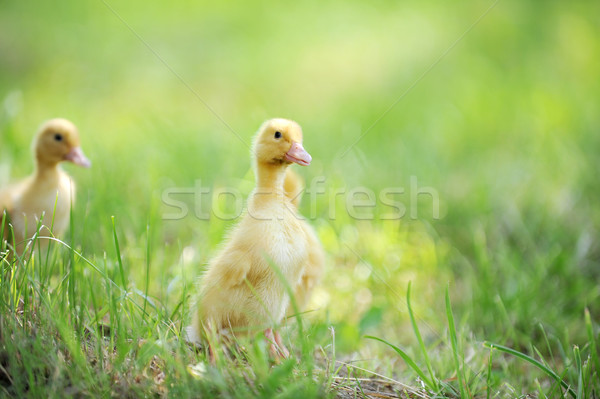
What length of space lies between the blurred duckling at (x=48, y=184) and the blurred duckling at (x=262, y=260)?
49.4 inches

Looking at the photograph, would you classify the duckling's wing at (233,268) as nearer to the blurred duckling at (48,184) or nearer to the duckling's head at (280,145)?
the duckling's head at (280,145)

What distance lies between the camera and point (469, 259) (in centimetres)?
388

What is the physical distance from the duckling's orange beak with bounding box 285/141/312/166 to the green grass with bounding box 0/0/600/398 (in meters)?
0.66

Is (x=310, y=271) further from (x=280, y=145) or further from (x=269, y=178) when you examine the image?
(x=280, y=145)

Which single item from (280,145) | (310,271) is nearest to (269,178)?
(280,145)

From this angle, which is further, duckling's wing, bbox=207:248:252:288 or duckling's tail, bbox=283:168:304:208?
duckling's tail, bbox=283:168:304:208

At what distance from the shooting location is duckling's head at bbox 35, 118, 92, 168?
3.19 metres

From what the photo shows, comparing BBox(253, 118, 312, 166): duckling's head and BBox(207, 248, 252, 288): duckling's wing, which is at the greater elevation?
BBox(253, 118, 312, 166): duckling's head

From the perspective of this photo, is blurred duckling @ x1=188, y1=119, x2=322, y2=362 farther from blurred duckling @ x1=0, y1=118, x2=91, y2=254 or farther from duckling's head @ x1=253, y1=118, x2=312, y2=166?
blurred duckling @ x1=0, y1=118, x2=91, y2=254

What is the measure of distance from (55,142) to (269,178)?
1539 mm

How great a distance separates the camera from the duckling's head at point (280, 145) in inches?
89.2

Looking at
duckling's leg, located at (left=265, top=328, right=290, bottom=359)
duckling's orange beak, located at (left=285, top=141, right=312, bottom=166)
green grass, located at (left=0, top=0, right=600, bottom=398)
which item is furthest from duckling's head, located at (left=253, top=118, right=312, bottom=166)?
duckling's leg, located at (left=265, top=328, right=290, bottom=359)

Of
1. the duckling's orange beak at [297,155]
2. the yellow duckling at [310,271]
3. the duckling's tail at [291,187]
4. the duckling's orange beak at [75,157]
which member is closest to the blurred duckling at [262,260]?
the duckling's orange beak at [297,155]

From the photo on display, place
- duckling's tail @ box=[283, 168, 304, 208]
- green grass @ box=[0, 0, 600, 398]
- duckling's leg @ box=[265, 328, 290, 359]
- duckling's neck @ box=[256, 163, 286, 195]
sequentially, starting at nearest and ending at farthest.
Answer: green grass @ box=[0, 0, 600, 398] → duckling's leg @ box=[265, 328, 290, 359] → duckling's neck @ box=[256, 163, 286, 195] → duckling's tail @ box=[283, 168, 304, 208]
